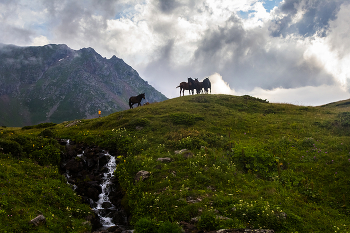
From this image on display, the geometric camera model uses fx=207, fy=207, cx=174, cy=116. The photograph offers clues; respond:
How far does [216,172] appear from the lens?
14555 millimetres

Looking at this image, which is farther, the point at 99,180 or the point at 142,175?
the point at 99,180

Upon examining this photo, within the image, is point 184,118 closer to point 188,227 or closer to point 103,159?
point 103,159

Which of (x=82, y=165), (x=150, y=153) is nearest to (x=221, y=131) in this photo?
(x=150, y=153)

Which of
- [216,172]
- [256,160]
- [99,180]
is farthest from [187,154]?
[99,180]

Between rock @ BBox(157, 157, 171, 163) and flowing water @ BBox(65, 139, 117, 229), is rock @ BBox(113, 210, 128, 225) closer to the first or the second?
flowing water @ BBox(65, 139, 117, 229)

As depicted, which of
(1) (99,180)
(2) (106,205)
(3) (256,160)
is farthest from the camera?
(3) (256,160)

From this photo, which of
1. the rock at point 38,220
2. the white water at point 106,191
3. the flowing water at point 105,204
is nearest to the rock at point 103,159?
the white water at point 106,191

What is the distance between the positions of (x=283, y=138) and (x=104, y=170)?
17.0m

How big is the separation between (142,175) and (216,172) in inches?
205

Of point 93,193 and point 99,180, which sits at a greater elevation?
point 99,180

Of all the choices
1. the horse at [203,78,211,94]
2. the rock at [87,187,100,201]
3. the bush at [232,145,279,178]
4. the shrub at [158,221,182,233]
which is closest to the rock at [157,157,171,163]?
the rock at [87,187,100,201]

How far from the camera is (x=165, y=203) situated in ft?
37.8

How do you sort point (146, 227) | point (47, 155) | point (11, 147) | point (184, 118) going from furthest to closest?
1. point (184, 118)
2. point (47, 155)
3. point (11, 147)
4. point (146, 227)

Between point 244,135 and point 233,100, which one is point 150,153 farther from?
point 233,100
